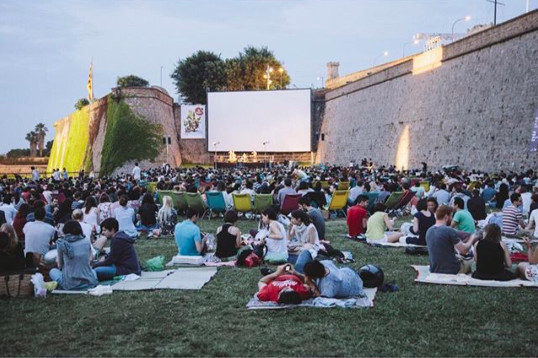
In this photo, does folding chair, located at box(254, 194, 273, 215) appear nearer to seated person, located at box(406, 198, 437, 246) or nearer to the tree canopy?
seated person, located at box(406, 198, 437, 246)

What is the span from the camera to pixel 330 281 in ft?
21.5

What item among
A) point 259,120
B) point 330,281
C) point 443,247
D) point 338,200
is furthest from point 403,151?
point 330,281

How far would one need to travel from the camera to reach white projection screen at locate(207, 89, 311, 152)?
45906 millimetres

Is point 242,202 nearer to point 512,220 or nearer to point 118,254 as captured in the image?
point 512,220

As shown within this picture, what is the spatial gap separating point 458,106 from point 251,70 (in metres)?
39.8

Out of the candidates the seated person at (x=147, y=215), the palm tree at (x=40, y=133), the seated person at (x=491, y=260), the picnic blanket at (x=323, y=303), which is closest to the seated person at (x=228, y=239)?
the picnic blanket at (x=323, y=303)

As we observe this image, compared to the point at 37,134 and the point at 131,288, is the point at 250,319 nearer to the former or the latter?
the point at 131,288

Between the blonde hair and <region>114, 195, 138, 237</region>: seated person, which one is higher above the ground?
the blonde hair

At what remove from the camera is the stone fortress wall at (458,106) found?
2242cm

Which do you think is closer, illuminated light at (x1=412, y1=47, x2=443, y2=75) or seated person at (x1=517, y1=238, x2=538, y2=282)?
seated person at (x1=517, y1=238, x2=538, y2=282)

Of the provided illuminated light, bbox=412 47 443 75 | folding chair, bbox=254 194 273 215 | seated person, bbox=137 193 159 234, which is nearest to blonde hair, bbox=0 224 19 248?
seated person, bbox=137 193 159 234

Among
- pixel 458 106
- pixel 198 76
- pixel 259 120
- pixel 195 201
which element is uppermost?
pixel 198 76

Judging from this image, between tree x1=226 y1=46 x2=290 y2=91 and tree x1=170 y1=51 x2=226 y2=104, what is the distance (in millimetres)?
973

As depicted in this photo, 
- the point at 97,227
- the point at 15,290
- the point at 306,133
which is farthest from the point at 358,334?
the point at 306,133
